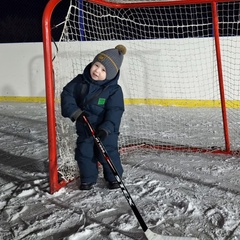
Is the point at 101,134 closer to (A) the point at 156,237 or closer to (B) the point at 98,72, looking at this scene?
(B) the point at 98,72

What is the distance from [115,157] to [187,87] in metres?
3.48

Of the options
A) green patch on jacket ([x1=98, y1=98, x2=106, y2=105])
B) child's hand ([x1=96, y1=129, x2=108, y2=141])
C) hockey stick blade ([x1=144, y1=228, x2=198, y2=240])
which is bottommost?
hockey stick blade ([x1=144, y1=228, x2=198, y2=240])

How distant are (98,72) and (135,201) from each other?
896 millimetres

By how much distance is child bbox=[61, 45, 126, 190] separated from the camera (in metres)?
2.60

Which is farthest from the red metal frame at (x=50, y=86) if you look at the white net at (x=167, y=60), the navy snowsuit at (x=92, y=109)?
the white net at (x=167, y=60)

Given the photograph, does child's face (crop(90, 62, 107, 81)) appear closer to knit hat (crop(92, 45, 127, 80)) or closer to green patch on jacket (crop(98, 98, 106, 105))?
knit hat (crop(92, 45, 127, 80))

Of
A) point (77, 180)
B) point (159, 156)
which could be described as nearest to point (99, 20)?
point (159, 156)

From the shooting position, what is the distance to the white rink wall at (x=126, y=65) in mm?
5891

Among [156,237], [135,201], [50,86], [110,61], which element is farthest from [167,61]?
[156,237]

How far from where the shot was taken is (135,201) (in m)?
2.59

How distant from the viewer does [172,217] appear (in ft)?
7.63

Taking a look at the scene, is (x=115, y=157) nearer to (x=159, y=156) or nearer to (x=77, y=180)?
(x=77, y=180)


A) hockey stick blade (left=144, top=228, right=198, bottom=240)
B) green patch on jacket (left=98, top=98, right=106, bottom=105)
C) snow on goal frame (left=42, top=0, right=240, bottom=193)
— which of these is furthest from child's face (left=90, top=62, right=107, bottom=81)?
snow on goal frame (left=42, top=0, right=240, bottom=193)

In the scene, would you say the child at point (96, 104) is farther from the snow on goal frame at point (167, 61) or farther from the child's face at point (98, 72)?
the snow on goal frame at point (167, 61)
